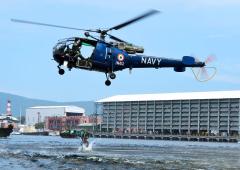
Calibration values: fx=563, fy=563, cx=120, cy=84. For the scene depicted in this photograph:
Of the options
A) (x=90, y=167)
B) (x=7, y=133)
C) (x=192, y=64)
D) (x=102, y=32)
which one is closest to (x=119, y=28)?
(x=102, y=32)

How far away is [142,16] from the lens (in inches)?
1585

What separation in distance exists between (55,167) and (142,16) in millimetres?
16746

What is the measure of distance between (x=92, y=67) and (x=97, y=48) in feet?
5.29

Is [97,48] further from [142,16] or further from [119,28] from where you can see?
[142,16]

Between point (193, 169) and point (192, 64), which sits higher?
point (192, 64)

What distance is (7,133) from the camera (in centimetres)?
16412

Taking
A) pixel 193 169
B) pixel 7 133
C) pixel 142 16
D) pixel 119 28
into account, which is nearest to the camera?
pixel 142 16

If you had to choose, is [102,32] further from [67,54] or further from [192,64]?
[192,64]

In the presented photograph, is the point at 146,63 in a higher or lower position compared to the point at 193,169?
higher

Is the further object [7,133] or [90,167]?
[7,133]

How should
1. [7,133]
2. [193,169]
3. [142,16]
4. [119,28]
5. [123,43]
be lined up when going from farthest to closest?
[7,133] → [193,169] → [123,43] → [119,28] → [142,16]

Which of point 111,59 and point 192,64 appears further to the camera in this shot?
point 192,64

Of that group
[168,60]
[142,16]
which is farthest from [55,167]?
[142,16]

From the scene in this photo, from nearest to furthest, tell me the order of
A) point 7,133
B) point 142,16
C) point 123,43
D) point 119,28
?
point 142,16, point 119,28, point 123,43, point 7,133
